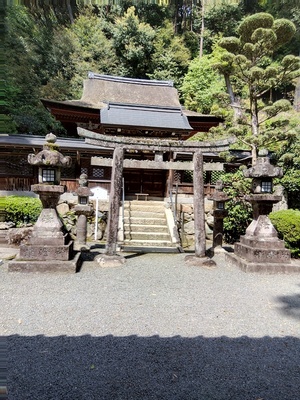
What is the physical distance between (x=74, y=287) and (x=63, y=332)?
154 cm

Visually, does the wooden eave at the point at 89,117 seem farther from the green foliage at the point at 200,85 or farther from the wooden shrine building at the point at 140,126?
the green foliage at the point at 200,85

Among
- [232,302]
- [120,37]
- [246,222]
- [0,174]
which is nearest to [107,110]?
[0,174]

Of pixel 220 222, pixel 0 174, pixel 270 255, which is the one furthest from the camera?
pixel 0 174

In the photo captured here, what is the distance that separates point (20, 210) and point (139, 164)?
5326 millimetres

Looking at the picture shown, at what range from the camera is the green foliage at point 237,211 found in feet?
33.2

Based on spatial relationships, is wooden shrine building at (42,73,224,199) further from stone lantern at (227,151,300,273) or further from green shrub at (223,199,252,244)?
stone lantern at (227,151,300,273)

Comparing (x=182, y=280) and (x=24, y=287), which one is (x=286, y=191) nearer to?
(x=182, y=280)

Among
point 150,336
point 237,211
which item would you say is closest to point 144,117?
point 237,211

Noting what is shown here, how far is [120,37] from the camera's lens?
2327 centimetres

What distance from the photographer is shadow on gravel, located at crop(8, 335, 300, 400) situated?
7.19ft

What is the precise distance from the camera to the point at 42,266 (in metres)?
5.32

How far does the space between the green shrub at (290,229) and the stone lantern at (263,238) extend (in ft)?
3.62

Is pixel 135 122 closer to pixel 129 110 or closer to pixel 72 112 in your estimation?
pixel 129 110

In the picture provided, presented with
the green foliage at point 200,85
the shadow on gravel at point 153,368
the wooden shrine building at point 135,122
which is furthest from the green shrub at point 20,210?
the green foliage at point 200,85
